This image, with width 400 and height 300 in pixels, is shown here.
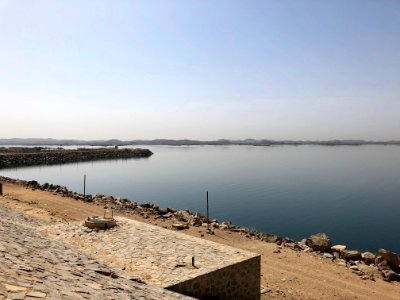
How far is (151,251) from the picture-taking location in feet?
41.8

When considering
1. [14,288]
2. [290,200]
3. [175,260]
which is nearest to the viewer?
[14,288]

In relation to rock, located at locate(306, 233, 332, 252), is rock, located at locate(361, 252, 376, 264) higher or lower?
lower

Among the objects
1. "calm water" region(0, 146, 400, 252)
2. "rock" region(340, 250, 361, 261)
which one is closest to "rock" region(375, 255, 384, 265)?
"rock" region(340, 250, 361, 261)

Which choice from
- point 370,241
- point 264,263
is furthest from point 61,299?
point 370,241

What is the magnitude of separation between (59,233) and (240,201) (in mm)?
33687

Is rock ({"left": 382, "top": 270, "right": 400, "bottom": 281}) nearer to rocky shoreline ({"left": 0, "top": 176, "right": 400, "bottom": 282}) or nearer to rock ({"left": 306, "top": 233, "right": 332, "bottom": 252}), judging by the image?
rocky shoreline ({"left": 0, "top": 176, "right": 400, "bottom": 282})

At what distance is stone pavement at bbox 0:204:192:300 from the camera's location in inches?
229

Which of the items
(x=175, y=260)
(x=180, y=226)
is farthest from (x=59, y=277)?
(x=180, y=226)

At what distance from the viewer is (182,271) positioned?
10875mm

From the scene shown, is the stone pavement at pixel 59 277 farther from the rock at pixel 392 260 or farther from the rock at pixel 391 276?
the rock at pixel 392 260

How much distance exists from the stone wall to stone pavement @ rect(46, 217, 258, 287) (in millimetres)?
158

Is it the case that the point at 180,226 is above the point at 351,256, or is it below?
above

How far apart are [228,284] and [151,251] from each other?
3023 mm

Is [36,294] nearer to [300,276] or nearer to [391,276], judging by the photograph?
[300,276]
